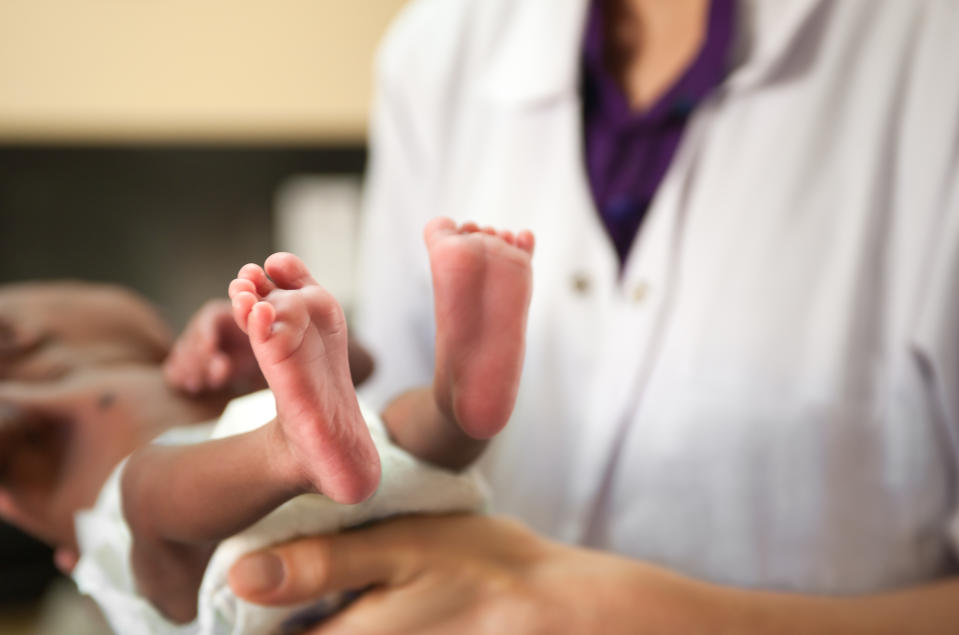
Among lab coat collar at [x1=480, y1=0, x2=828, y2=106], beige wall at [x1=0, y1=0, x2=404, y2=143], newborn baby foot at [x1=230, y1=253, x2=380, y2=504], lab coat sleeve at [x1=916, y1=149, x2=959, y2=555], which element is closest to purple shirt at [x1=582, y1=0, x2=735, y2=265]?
lab coat collar at [x1=480, y1=0, x2=828, y2=106]

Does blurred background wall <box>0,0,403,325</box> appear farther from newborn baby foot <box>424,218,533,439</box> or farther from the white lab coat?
newborn baby foot <box>424,218,533,439</box>

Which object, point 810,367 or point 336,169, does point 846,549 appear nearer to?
point 810,367

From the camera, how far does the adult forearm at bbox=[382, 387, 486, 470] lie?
25cm

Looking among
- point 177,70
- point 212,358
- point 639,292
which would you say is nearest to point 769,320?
point 639,292

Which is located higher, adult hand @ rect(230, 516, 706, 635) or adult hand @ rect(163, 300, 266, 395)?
adult hand @ rect(163, 300, 266, 395)

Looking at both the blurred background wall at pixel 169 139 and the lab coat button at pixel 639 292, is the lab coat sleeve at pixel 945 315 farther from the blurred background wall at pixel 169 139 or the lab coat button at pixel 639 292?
the blurred background wall at pixel 169 139

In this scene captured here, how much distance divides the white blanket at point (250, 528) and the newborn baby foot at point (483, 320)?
0.03 metres

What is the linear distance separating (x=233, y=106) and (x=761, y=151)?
1050 millimetres

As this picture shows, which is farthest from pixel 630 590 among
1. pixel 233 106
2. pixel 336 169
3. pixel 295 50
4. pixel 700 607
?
pixel 336 169

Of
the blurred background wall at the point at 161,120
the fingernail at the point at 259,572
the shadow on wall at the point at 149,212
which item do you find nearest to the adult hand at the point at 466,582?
the fingernail at the point at 259,572

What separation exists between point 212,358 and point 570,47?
0.27 m

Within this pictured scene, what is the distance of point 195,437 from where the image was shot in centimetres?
25

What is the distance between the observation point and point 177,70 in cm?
118

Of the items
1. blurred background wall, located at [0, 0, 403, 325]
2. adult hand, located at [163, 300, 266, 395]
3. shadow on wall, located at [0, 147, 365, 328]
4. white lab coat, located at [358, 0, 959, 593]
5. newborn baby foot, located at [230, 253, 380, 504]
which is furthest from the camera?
blurred background wall, located at [0, 0, 403, 325]
